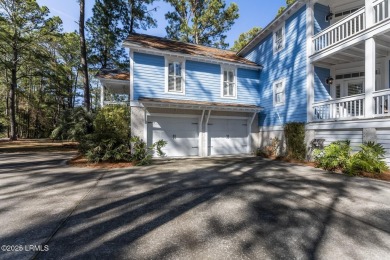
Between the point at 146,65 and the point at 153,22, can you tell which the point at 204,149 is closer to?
the point at 146,65

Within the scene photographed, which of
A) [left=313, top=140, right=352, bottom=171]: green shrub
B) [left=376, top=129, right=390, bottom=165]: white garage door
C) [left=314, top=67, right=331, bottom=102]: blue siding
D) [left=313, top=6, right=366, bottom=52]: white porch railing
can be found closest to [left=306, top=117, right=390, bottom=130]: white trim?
[left=376, top=129, right=390, bottom=165]: white garage door

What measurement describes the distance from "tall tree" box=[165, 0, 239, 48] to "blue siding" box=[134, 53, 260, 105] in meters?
10.6

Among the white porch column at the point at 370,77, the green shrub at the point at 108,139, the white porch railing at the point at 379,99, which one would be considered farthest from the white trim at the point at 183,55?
the white porch railing at the point at 379,99

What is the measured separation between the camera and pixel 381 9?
6.80 metres

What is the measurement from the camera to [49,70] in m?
21.1

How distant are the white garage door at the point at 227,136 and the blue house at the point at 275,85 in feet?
0.19

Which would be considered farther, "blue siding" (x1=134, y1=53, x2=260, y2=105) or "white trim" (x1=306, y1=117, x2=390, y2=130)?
"blue siding" (x1=134, y1=53, x2=260, y2=105)

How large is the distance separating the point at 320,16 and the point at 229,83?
17.3ft

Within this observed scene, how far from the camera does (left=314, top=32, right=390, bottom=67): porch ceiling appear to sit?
290 inches

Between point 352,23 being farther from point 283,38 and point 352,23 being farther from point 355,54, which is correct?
point 283,38

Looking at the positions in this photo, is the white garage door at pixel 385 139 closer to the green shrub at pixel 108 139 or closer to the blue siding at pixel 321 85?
the blue siding at pixel 321 85

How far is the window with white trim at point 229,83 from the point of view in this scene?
11172mm

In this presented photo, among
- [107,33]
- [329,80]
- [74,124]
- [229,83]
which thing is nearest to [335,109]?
[329,80]

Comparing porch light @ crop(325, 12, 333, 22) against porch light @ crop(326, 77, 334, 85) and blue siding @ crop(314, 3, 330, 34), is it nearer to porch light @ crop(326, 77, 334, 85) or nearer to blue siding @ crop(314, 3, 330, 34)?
blue siding @ crop(314, 3, 330, 34)
